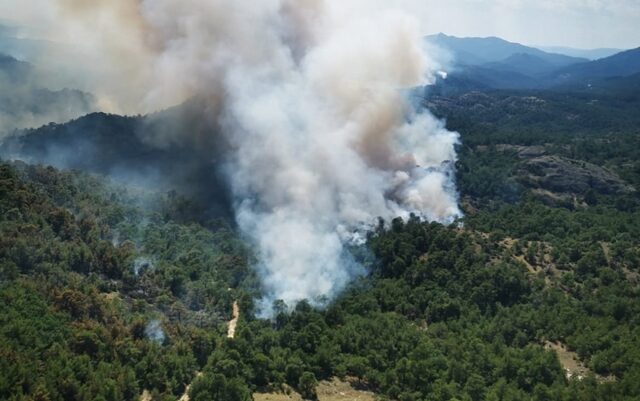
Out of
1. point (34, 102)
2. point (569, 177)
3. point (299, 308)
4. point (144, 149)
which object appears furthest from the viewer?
point (34, 102)

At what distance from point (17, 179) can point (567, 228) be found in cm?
6279

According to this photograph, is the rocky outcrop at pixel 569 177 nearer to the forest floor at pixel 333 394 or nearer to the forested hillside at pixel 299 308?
the forested hillside at pixel 299 308

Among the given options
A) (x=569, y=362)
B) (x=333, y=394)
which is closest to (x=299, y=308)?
(x=333, y=394)

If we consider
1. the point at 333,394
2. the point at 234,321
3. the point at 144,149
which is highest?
the point at 144,149

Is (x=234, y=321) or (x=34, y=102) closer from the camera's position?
(x=234, y=321)

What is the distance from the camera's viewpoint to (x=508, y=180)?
101m

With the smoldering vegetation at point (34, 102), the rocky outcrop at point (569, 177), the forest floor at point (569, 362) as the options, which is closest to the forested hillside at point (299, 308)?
the forest floor at point (569, 362)

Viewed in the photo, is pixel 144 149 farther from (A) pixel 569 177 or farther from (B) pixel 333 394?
(A) pixel 569 177

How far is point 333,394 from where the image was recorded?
139 ft

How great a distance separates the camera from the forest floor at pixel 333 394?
4069 centimetres

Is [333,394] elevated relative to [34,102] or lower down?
lower down

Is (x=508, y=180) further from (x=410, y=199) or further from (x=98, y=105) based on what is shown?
(x=98, y=105)

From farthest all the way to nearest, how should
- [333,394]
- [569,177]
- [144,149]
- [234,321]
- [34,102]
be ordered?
[34,102], [569,177], [144,149], [234,321], [333,394]

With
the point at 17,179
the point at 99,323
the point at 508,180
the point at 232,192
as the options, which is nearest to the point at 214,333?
the point at 99,323
